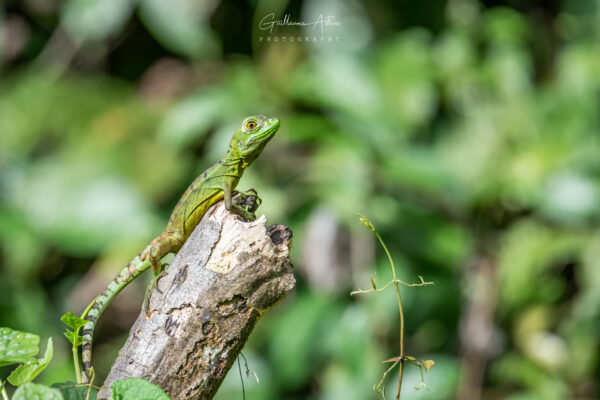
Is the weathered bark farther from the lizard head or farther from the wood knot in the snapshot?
the lizard head

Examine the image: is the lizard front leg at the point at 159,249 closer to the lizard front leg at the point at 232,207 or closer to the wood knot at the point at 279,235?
the lizard front leg at the point at 232,207

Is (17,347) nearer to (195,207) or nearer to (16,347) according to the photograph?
(16,347)

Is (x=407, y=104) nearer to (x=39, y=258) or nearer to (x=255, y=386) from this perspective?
(x=255, y=386)

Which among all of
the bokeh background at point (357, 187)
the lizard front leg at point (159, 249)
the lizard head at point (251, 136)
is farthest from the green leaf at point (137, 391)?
the bokeh background at point (357, 187)

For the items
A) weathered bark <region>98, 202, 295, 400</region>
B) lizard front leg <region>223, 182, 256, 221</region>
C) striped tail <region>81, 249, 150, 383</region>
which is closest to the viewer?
weathered bark <region>98, 202, 295, 400</region>

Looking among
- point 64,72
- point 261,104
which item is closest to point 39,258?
point 64,72

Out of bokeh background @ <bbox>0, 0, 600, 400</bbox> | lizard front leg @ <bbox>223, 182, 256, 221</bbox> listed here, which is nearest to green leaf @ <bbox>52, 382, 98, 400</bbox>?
lizard front leg @ <bbox>223, 182, 256, 221</bbox>
